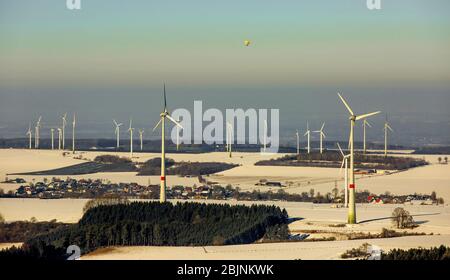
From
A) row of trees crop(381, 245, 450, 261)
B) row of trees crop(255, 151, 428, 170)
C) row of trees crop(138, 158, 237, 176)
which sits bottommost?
row of trees crop(381, 245, 450, 261)

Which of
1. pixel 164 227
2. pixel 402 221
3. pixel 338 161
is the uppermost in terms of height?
pixel 338 161

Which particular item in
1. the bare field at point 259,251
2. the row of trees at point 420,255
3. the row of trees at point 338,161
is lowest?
the bare field at point 259,251

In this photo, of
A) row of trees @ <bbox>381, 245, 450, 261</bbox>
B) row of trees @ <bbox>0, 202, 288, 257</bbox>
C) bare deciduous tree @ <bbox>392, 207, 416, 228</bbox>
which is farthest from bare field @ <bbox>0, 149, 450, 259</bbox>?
row of trees @ <bbox>381, 245, 450, 261</bbox>

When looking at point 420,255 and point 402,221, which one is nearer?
point 420,255

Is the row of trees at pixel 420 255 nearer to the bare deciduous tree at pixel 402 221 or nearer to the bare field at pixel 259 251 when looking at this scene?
the bare field at pixel 259 251

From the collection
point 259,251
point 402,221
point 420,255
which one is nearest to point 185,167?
point 402,221

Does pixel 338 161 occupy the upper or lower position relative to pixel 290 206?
upper

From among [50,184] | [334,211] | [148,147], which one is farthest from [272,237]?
[148,147]

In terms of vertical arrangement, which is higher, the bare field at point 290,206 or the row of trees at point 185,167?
the row of trees at point 185,167

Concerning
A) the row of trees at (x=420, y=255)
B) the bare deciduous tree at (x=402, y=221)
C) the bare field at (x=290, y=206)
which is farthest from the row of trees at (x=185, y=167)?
the row of trees at (x=420, y=255)

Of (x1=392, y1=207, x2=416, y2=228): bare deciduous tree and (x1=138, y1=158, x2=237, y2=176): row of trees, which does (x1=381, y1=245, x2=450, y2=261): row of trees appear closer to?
(x1=392, y1=207, x2=416, y2=228): bare deciduous tree

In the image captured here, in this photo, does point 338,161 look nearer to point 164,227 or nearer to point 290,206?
point 290,206
